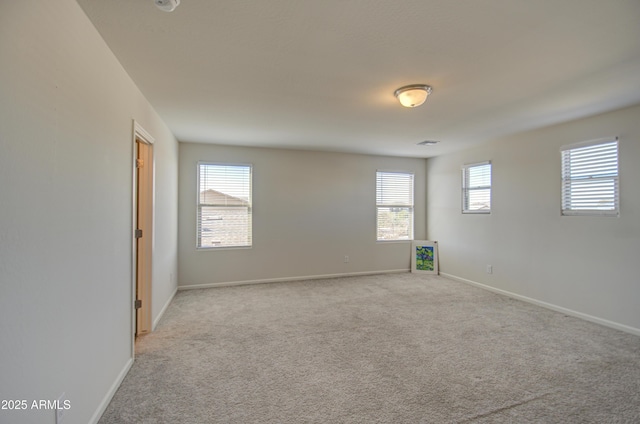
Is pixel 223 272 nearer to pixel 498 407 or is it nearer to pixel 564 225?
pixel 498 407

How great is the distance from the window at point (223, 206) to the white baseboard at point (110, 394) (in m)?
2.64

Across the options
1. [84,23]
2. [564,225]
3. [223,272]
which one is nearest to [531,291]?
[564,225]

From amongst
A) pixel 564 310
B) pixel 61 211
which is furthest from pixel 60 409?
pixel 564 310

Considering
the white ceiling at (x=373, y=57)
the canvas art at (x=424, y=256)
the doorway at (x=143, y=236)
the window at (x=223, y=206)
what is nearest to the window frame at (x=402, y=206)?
the canvas art at (x=424, y=256)

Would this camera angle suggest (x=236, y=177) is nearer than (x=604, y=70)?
No

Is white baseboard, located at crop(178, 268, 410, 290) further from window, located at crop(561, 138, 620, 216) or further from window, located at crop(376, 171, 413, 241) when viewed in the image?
window, located at crop(561, 138, 620, 216)

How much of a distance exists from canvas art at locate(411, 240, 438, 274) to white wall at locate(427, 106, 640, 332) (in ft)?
1.18

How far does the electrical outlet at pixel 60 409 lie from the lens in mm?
1376

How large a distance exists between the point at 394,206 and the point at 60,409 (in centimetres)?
560

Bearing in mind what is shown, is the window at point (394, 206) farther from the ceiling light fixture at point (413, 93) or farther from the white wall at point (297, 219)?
the ceiling light fixture at point (413, 93)

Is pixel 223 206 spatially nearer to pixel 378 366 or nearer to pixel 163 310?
pixel 163 310

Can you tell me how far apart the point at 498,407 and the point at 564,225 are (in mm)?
2912

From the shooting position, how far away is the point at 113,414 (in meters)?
1.85

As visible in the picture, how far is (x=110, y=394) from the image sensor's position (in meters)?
1.99
